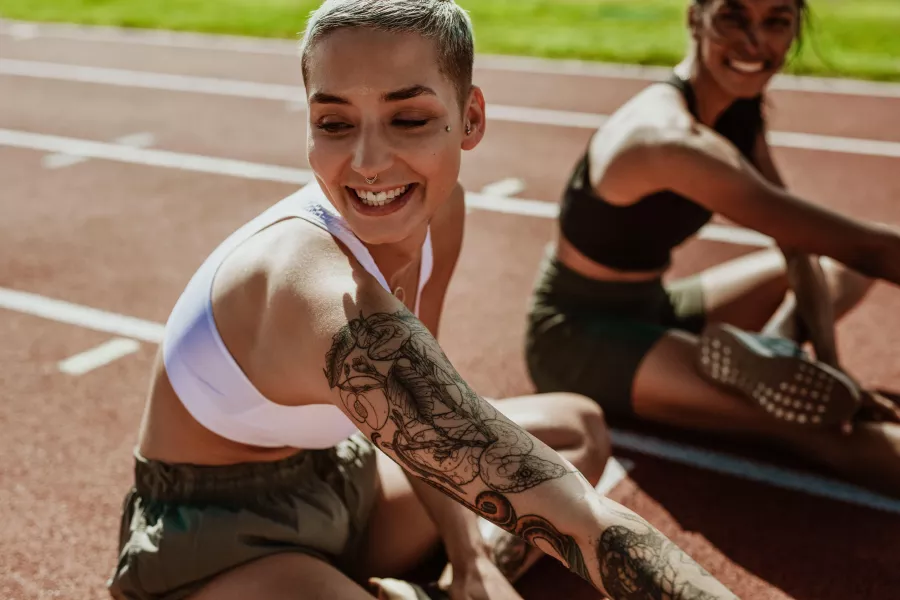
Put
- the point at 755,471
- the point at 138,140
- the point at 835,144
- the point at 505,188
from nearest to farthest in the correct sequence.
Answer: the point at 755,471 < the point at 505,188 < the point at 835,144 < the point at 138,140

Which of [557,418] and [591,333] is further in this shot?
[591,333]

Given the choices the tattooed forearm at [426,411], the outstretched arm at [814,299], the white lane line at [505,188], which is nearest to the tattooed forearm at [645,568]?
the tattooed forearm at [426,411]

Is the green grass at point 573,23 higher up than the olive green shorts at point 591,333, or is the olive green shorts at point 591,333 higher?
the olive green shorts at point 591,333

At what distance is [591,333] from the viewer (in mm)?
3578

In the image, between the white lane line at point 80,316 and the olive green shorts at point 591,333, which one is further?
the white lane line at point 80,316

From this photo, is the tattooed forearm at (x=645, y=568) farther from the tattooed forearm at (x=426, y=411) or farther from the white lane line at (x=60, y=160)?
the white lane line at (x=60, y=160)

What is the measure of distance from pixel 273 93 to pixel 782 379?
24.6 ft

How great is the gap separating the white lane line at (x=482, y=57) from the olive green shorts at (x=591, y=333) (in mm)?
5005


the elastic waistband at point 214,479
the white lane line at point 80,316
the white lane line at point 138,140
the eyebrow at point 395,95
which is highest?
the eyebrow at point 395,95

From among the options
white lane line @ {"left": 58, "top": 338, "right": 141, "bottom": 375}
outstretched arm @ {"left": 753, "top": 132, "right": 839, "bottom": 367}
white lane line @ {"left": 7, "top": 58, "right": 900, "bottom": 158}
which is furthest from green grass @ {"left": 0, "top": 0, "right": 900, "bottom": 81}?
white lane line @ {"left": 58, "top": 338, "right": 141, "bottom": 375}

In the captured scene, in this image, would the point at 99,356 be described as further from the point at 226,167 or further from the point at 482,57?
the point at 482,57

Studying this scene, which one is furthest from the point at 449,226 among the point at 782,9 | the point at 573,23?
the point at 573,23

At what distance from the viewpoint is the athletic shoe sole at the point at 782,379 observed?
3170mm

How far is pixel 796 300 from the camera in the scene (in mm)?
3734
